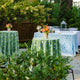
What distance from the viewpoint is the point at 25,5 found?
11.2 m

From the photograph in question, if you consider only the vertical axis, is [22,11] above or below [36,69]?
above

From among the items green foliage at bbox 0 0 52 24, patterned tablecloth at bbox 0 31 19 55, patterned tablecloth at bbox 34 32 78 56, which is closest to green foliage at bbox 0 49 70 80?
patterned tablecloth at bbox 0 31 19 55

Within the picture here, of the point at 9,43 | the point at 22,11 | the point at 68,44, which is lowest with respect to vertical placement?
the point at 68,44

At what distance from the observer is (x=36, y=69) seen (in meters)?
1.14

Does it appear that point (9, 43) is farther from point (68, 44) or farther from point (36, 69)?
point (36, 69)

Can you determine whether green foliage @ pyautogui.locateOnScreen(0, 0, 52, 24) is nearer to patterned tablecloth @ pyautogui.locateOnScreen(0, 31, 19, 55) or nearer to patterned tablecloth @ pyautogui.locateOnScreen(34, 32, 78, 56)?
patterned tablecloth @ pyautogui.locateOnScreen(34, 32, 78, 56)

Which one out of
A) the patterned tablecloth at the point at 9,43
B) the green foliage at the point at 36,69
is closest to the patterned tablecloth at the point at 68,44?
the patterned tablecloth at the point at 9,43

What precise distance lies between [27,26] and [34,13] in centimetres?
131

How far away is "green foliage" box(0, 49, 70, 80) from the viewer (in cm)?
114

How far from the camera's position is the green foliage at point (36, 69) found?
3.74 feet

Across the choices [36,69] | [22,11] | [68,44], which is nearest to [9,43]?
[68,44]

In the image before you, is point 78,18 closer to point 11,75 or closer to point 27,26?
point 27,26

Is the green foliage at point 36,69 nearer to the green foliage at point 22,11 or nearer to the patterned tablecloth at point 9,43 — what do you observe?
the patterned tablecloth at point 9,43

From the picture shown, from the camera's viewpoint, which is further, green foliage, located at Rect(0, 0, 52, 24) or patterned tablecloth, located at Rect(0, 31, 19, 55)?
green foliage, located at Rect(0, 0, 52, 24)
